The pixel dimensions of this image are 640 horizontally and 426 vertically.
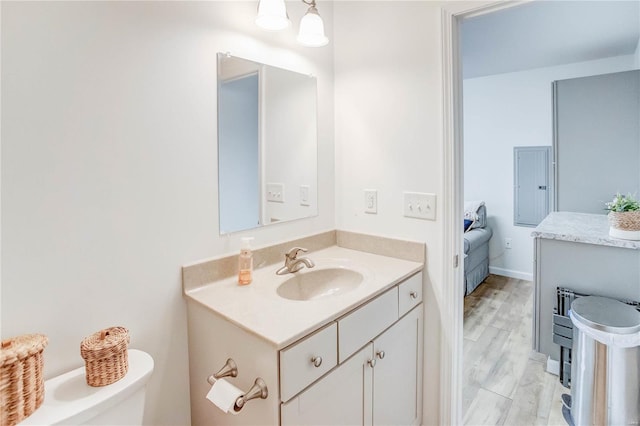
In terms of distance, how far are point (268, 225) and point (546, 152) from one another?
A: 3.62 meters

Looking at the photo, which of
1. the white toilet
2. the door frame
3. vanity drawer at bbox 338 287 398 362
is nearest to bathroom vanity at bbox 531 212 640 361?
the door frame

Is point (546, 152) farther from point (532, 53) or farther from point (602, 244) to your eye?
point (602, 244)

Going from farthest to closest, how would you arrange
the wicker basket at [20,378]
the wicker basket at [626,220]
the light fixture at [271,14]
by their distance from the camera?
1. the wicker basket at [626,220]
2. the light fixture at [271,14]
3. the wicker basket at [20,378]

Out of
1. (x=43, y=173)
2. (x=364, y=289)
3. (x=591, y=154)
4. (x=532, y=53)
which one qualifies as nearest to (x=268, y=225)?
(x=364, y=289)

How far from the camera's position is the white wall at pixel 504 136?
3.84 meters

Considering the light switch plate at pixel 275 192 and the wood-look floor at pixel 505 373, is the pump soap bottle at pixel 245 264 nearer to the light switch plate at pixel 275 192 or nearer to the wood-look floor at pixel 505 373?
the light switch plate at pixel 275 192

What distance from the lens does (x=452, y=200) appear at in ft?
4.94

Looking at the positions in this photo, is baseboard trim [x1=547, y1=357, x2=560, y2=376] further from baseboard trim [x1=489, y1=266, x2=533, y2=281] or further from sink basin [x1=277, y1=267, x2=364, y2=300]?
baseboard trim [x1=489, y1=266, x2=533, y2=281]

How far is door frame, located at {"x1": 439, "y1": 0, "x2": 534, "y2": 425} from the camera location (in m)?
1.46

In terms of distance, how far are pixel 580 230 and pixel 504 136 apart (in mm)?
2193

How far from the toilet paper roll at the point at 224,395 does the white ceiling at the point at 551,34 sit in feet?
7.51

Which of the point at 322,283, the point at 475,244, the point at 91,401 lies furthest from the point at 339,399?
the point at 475,244

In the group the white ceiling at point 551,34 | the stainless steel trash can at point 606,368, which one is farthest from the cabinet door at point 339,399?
the white ceiling at point 551,34

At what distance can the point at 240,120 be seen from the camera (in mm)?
1464
